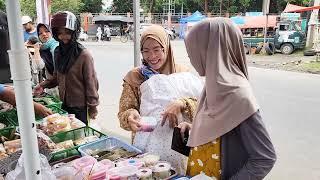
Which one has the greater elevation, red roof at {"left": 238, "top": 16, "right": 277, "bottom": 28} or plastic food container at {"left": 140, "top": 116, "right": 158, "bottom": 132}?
red roof at {"left": 238, "top": 16, "right": 277, "bottom": 28}

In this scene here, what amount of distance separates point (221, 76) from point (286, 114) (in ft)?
15.1

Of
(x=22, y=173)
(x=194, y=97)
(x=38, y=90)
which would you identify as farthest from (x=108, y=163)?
(x=38, y=90)

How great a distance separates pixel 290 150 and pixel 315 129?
92 cm

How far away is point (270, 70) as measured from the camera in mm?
10812

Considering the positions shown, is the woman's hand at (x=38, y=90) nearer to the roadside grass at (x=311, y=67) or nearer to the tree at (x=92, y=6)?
the roadside grass at (x=311, y=67)

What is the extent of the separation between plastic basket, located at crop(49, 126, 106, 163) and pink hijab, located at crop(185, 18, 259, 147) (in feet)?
2.39

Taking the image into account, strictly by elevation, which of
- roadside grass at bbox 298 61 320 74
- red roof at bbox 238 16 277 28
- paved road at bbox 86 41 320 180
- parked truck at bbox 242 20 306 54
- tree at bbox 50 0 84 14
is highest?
tree at bbox 50 0 84 14

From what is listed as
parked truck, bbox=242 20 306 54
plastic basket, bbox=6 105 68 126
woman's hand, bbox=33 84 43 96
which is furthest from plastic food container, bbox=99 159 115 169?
parked truck, bbox=242 20 306 54

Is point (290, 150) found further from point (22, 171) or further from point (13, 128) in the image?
point (22, 171)

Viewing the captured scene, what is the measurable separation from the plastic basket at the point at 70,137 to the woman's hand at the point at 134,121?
0.95ft

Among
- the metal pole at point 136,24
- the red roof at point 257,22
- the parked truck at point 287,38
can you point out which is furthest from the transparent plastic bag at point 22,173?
the red roof at point 257,22

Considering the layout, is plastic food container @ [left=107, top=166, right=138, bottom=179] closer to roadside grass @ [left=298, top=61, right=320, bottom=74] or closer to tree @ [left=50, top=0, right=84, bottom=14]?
roadside grass @ [left=298, top=61, right=320, bottom=74]

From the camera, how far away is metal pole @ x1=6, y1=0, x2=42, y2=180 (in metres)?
0.94

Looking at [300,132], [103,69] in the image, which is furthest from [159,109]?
[103,69]
